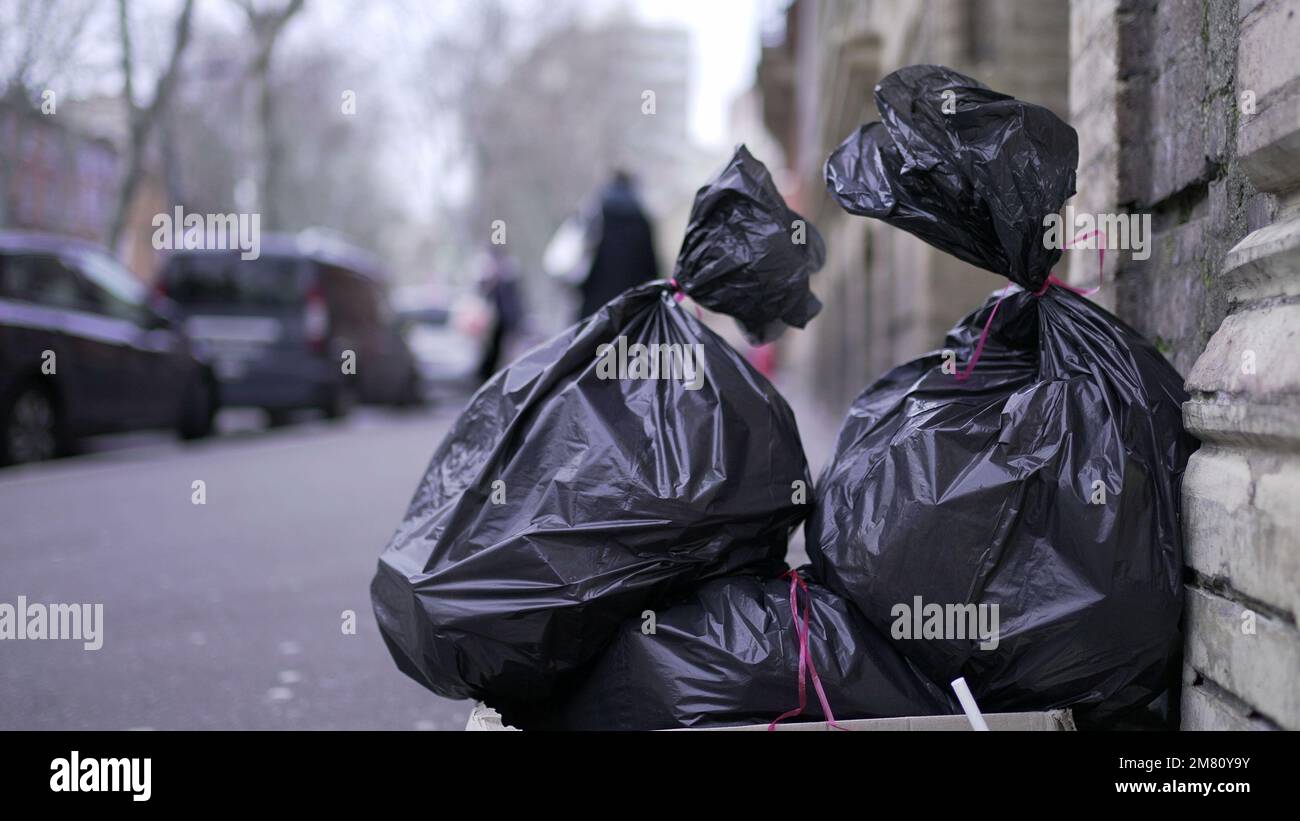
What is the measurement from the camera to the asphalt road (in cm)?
296

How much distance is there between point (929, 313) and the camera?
543 cm

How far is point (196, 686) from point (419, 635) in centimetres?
131

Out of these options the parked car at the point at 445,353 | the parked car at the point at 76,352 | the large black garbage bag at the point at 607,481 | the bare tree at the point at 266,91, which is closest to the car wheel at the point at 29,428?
the parked car at the point at 76,352

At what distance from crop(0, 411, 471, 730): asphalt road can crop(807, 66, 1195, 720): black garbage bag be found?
1296mm

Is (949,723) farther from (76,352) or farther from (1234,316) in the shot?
(76,352)

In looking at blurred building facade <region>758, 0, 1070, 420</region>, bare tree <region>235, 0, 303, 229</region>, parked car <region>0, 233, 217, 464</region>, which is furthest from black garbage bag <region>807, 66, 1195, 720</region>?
bare tree <region>235, 0, 303, 229</region>

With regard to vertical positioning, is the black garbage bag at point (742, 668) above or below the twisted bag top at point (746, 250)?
below

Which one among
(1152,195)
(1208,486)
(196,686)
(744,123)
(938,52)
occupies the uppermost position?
(744,123)

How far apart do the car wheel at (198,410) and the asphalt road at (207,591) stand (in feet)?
3.70

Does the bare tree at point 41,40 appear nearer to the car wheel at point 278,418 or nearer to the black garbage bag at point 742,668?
the car wheel at point 278,418

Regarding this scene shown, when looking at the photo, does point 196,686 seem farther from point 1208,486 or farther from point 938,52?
point 938,52

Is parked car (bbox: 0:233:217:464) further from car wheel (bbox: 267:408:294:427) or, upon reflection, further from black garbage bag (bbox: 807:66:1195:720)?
black garbage bag (bbox: 807:66:1195:720)

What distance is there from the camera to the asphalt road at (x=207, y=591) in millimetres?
2965
